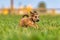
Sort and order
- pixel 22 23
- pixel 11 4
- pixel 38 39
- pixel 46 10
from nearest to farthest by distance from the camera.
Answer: pixel 38 39 < pixel 22 23 < pixel 11 4 < pixel 46 10

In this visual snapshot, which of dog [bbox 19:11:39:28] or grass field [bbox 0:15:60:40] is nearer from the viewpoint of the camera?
grass field [bbox 0:15:60:40]

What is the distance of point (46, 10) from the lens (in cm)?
2408

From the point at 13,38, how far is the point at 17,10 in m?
20.1

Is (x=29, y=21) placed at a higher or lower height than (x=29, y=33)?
lower

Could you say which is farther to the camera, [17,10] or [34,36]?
[17,10]

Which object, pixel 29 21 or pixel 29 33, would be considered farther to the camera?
pixel 29 21

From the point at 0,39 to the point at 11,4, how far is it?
18.9 m

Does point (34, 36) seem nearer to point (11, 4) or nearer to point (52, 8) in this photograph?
point (11, 4)

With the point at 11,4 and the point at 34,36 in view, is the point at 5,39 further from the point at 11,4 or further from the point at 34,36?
the point at 11,4

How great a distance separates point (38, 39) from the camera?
2623 millimetres

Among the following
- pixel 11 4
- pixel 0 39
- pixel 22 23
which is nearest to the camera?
pixel 0 39

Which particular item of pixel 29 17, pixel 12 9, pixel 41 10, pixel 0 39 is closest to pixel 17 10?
pixel 12 9

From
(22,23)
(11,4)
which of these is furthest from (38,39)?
(11,4)

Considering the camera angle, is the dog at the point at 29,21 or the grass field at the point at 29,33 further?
the dog at the point at 29,21
